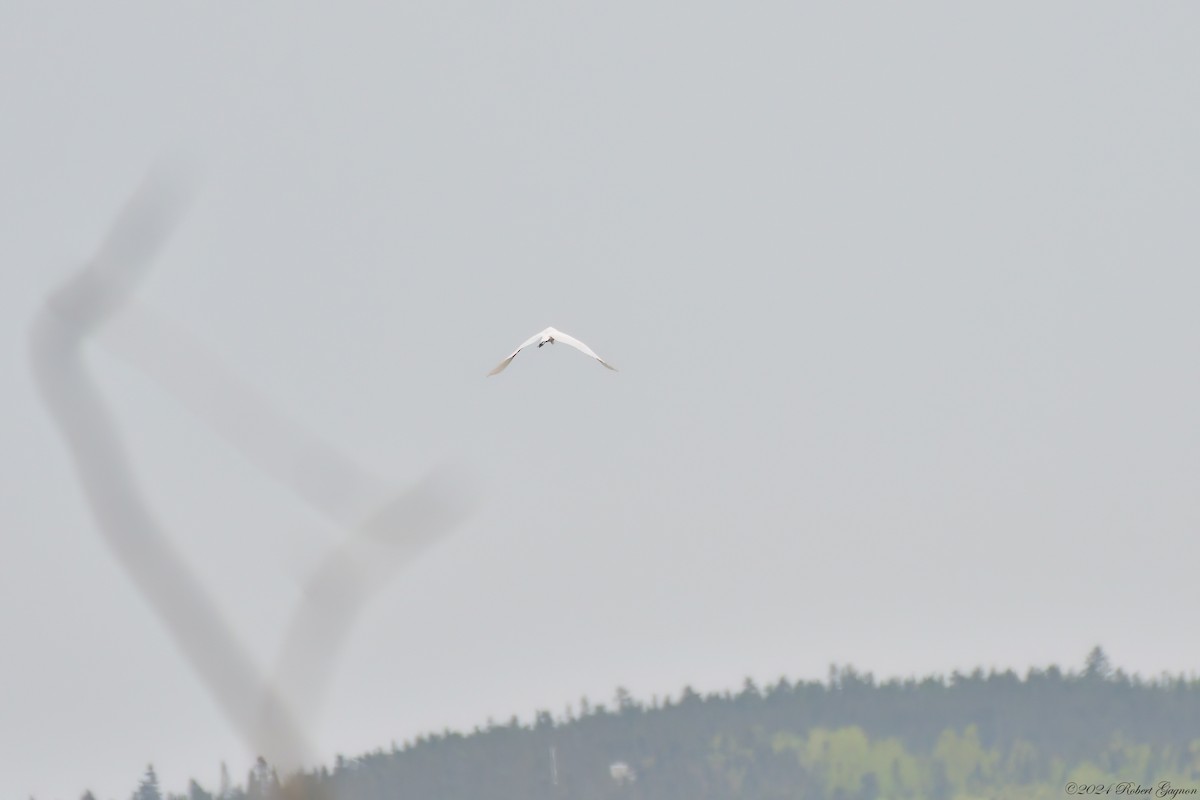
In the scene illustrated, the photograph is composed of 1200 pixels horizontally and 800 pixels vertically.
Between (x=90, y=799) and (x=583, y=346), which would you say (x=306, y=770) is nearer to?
(x=583, y=346)

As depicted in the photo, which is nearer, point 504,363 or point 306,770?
point 306,770

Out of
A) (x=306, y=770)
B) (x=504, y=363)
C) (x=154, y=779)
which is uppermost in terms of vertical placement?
(x=504, y=363)

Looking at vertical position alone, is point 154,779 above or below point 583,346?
below

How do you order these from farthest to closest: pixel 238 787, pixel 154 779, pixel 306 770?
1. pixel 154 779
2. pixel 238 787
3. pixel 306 770

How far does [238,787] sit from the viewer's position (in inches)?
579

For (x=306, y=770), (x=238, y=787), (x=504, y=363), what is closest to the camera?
(x=306, y=770)

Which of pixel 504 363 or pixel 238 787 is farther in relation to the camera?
pixel 504 363

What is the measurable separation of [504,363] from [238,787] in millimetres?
21459

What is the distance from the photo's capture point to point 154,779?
4450 centimetres

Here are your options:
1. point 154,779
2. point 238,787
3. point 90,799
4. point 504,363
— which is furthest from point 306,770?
point 90,799

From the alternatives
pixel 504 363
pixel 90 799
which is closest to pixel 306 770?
pixel 504 363

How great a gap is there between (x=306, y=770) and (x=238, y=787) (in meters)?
4.31

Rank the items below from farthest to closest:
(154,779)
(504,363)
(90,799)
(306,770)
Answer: (90,799)
(154,779)
(504,363)
(306,770)

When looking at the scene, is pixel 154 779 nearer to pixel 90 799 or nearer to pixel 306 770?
pixel 306 770
